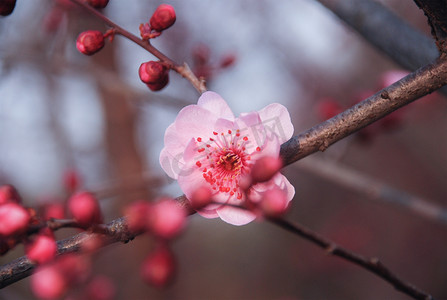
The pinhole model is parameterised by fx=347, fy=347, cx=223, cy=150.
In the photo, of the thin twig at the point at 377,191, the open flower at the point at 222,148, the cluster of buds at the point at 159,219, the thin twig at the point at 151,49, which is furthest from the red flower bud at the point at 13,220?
the thin twig at the point at 377,191

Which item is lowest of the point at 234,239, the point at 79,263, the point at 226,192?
the point at 79,263

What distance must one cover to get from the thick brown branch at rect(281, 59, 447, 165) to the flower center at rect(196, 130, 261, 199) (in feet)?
0.66

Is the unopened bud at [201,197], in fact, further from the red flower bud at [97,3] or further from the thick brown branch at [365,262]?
the red flower bud at [97,3]

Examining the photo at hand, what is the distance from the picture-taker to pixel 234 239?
36.6 feet

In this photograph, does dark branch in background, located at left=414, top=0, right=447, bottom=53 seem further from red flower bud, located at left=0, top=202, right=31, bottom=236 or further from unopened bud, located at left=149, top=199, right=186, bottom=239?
red flower bud, located at left=0, top=202, right=31, bottom=236

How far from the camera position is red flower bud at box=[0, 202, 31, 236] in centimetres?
78

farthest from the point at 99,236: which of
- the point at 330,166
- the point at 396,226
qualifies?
the point at 396,226

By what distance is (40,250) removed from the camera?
79 centimetres

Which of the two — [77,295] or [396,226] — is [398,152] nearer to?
[396,226]

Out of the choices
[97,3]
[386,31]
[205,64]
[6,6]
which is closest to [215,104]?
[97,3]

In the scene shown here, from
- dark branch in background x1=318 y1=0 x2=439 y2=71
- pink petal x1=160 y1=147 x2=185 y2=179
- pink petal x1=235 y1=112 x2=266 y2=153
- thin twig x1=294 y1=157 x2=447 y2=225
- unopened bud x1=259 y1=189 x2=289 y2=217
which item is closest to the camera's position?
unopened bud x1=259 y1=189 x2=289 y2=217

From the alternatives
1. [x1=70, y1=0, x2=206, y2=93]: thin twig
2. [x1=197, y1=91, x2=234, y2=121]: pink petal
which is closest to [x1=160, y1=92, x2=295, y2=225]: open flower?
[x1=197, y1=91, x2=234, y2=121]: pink petal

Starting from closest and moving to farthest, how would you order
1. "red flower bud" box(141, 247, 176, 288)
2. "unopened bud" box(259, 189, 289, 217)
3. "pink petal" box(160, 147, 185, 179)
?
"unopened bud" box(259, 189, 289, 217)
"pink petal" box(160, 147, 185, 179)
"red flower bud" box(141, 247, 176, 288)

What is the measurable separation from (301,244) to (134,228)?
6976 mm
